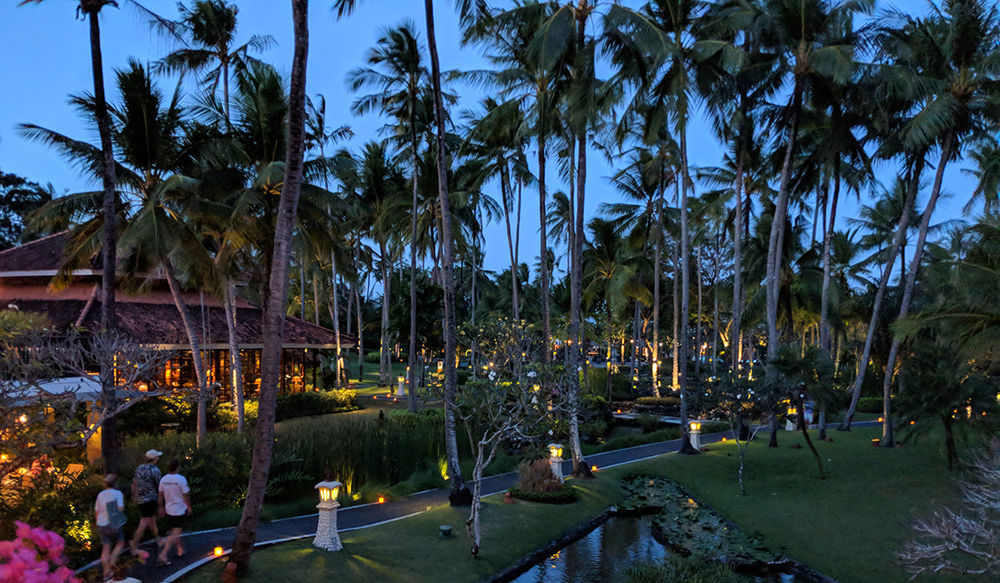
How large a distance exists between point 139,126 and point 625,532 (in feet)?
50.8

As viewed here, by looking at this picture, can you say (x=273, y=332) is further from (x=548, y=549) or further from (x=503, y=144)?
(x=503, y=144)

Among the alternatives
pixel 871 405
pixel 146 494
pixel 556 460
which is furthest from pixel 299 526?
pixel 871 405

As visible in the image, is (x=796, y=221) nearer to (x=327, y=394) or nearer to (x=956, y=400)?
(x=956, y=400)

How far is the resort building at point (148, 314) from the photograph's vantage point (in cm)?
2089

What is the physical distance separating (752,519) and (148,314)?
2176cm

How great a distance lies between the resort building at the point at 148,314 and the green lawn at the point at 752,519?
12.0m

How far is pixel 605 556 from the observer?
11.7 m

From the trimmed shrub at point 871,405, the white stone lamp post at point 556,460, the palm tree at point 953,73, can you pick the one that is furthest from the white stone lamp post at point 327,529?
the trimmed shrub at point 871,405

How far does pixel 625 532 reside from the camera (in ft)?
43.5

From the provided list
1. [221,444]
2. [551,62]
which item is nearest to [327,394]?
[221,444]

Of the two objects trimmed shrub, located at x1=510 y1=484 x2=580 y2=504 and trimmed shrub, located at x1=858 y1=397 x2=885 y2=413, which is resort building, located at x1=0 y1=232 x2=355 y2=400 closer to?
trimmed shrub, located at x1=510 y1=484 x2=580 y2=504

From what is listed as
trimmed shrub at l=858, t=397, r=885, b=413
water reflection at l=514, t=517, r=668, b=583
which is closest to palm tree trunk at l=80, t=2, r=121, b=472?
water reflection at l=514, t=517, r=668, b=583

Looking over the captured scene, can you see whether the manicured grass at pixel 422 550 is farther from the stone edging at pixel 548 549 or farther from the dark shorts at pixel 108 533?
the dark shorts at pixel 108 533

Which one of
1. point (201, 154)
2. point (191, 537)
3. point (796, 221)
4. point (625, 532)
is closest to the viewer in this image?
point (191, 537)
